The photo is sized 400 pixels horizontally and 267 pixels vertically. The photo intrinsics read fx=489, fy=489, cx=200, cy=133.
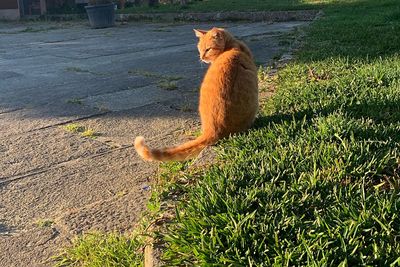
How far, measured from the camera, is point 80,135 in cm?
384

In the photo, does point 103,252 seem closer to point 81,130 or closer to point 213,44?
point 213,44

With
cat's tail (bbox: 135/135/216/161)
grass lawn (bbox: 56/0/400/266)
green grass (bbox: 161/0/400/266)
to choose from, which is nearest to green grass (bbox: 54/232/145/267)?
grass lawn (bbox: 56/0/400/266)

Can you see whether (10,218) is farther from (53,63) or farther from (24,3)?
(24,3)

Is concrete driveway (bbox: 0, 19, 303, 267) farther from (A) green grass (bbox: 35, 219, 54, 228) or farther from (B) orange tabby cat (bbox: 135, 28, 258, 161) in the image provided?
(B) orange tabby cat (bbox: 135, 28, 258, 161)

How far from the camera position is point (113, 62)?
7.64 metres

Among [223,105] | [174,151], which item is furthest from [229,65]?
[174,151]

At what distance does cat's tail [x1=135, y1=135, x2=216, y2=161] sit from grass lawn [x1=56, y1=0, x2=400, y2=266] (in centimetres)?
8

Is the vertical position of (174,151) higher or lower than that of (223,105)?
lower

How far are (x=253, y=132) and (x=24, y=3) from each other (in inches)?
850

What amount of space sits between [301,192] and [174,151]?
95 centimetres

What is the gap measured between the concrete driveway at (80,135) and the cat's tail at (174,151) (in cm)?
18

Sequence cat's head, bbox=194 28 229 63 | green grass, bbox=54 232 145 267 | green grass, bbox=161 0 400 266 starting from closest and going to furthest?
green grass, bbox=161 0 400 266 < green grass, bbox=54 232 145 267 < cat's head, bbox=194 28 229 63

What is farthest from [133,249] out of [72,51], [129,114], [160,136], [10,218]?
[72,51]

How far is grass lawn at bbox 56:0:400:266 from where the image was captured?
1.71m
